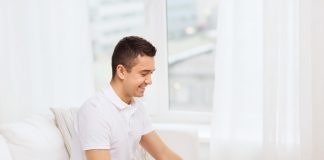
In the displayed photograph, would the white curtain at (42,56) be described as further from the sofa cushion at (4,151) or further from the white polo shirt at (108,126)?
the white polo shirt at (108,126)

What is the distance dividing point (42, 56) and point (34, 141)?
974 millimetres

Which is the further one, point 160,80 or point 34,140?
point 160,80

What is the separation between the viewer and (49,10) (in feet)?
10.7

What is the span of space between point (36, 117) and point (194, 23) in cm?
131

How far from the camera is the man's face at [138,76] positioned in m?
2.20

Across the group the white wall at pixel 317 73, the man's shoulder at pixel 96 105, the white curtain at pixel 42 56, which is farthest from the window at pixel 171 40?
the man's shoulder at pixel 96 105

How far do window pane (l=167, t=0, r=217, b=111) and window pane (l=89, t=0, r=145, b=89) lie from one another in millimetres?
213

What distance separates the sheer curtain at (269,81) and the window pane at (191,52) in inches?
15.6

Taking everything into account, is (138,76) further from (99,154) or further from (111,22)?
(111,22)

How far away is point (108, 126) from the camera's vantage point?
218 cm

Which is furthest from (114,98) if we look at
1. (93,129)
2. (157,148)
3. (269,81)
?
(269,81)

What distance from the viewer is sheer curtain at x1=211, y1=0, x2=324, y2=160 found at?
293cm

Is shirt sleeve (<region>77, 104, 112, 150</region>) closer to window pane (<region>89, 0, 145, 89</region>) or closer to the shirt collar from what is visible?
the shirt collar

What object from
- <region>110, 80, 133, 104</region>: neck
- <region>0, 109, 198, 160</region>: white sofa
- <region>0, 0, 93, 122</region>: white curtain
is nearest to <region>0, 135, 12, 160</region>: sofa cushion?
<region>0, 109, 198, 160</region>: white sofa
